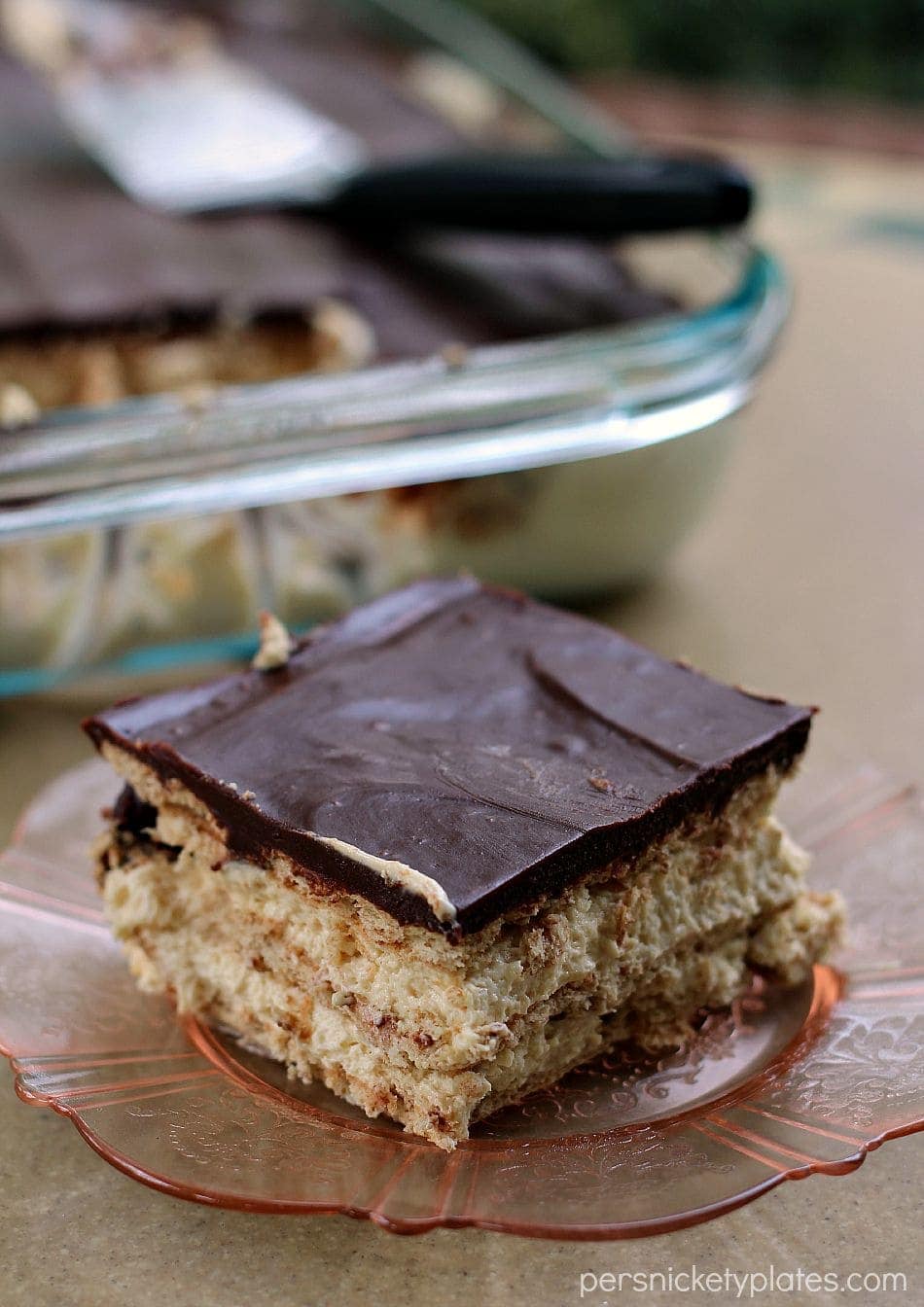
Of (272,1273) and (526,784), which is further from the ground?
(526,784)

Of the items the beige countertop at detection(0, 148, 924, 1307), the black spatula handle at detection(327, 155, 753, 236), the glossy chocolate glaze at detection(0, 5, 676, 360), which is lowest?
the beige countertop at detection(0, 148, 924, 1307)

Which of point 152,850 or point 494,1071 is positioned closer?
point 494,1071

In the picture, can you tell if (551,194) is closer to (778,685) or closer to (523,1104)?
(778,685)

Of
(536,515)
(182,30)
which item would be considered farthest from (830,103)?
(536,515)

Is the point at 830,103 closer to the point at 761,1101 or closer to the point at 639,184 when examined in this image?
the point at 639,184

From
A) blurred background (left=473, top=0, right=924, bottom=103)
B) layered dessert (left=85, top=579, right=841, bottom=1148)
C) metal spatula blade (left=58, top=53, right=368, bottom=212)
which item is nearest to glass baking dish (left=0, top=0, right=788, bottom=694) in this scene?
layered dessert (left=85, top=579, right=841, bottom=1148)

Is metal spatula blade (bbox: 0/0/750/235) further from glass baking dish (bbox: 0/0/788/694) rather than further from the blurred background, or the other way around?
the blurred background
